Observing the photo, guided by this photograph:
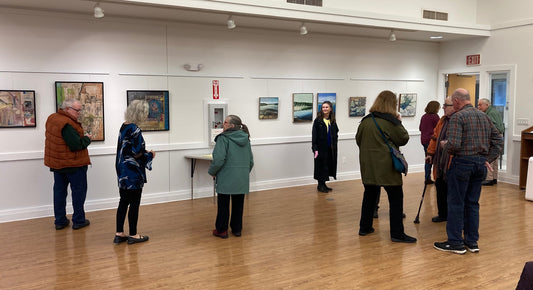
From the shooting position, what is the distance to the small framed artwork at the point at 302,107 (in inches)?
360

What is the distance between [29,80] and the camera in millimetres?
6660

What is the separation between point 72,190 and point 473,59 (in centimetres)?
875

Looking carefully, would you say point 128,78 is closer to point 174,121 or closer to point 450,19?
point 174,121

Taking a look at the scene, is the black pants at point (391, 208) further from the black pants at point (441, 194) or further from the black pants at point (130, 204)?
the black pants at point (130, 204)

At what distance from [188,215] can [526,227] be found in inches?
190

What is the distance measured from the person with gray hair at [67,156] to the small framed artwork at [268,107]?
3.56 m

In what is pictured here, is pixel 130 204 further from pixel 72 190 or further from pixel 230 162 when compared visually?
pixel 230 162

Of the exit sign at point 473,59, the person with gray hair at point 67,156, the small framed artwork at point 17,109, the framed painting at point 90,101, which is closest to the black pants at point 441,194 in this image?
the person with gray hair at point 67,156

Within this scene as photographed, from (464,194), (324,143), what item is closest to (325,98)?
(324,143)

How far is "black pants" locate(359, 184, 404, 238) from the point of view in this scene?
5.45 meters

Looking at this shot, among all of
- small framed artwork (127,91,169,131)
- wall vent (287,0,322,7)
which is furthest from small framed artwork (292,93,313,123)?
small framed artwork (127,91,169,131)

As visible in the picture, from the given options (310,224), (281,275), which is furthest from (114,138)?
(281,275)

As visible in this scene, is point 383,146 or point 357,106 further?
point 357,106

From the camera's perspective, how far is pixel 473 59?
1030 cm
